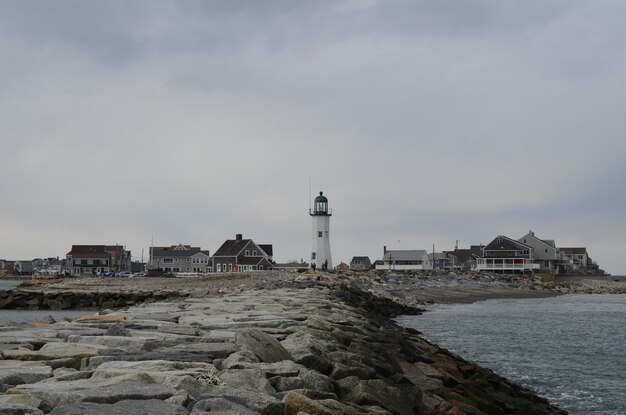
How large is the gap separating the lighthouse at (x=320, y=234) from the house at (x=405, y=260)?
31040mm

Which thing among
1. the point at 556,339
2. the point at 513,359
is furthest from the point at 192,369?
the point at 556,339

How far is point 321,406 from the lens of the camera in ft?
15.3

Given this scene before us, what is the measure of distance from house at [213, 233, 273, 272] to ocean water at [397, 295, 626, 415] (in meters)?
33.0

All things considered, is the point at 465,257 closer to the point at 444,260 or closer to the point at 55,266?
the point at 444,260

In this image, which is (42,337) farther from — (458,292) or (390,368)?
(458,292)

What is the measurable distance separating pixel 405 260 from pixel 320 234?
3304cm

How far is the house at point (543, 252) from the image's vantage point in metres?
82.7

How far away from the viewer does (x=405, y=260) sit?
8031cm

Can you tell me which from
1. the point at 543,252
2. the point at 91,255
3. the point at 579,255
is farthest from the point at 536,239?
the point at 91,255

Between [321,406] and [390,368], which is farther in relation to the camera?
[390,368]

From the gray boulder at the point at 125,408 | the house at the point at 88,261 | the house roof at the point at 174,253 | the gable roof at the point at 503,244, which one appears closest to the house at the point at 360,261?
the gable roof at the point at 503,244

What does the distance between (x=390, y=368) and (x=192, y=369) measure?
355cm

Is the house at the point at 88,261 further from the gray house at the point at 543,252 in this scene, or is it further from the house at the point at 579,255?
the house at the point at 579,255

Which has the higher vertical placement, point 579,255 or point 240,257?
point 579,255
